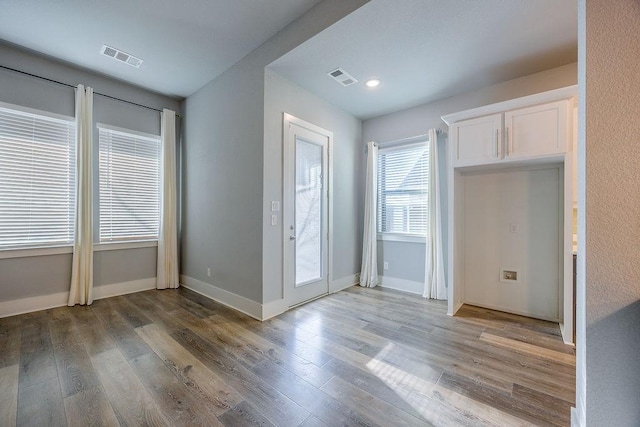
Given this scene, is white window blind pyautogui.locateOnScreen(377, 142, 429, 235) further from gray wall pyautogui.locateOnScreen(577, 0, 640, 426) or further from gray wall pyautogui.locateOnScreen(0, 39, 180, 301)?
gray wall pyautogui.locateOnScreen(0, 39, 180, 301)

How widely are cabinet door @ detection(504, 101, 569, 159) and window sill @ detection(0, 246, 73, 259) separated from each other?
5.44 m

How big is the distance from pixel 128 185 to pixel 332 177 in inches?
121

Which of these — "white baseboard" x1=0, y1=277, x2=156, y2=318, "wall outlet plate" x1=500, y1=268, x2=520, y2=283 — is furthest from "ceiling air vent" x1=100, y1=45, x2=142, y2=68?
"wall outlet plate" x1=500, y1=268, x2=520, y2=283

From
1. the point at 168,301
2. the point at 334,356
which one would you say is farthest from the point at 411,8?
the point at 168,301

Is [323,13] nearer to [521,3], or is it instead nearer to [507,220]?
[521,3]

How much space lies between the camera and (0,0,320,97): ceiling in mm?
2410

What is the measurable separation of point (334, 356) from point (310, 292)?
144 centimetres

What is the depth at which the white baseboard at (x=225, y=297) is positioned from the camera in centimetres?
309

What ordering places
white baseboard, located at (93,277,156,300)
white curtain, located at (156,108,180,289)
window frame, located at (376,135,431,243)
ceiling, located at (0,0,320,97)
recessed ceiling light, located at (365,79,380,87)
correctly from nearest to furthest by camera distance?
1. ceiling, located at (0,0,320,97)
2. recessed ceiling light, located at (365,79,380,87)
3. white baseboard, located at (93,277,156,300)
4. window frame, located at (376,135,431,243)
5. white curtain, located at (156,108,180,289)

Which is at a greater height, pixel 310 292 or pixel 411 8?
pixel 411 8

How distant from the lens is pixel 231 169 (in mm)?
3469

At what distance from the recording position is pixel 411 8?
2137 mm


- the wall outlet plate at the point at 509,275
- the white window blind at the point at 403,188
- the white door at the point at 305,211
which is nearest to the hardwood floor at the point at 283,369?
the wall outlet plate at the point at 509,275

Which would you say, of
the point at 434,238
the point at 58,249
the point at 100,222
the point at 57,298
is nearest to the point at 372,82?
the point at 434,238
